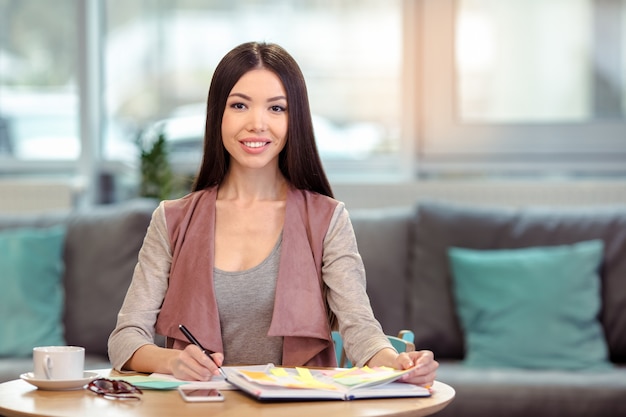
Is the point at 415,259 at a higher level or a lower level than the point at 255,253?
lower

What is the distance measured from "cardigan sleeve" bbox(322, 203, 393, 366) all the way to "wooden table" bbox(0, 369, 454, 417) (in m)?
0.25

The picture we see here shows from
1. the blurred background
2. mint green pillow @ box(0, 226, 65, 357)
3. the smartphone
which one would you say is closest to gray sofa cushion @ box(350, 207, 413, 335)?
the blurred background

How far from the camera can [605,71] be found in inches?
165

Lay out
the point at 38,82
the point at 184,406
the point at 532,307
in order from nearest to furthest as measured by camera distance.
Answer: the point at 184,406 < the point at 532,307 < the point at 38,82

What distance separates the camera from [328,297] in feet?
6.19

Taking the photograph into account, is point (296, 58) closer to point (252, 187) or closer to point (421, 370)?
point (252, 187)

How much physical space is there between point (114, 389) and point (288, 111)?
2.08 ft

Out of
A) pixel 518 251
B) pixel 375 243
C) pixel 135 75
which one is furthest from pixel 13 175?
pixel 518 251

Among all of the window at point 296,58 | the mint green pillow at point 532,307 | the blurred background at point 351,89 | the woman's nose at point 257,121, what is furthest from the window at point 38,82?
the woman's nose at point 257,121

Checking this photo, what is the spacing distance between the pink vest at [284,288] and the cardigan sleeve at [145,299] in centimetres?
2

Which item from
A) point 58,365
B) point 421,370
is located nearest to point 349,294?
point 421,370

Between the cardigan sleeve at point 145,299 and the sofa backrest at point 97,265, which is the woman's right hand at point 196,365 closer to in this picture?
the cardigan sleeve at point 145,299

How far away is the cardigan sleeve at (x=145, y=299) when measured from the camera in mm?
1768

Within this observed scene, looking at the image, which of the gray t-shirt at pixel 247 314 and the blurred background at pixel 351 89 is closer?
the gray t-shirt at pixel 247 314
